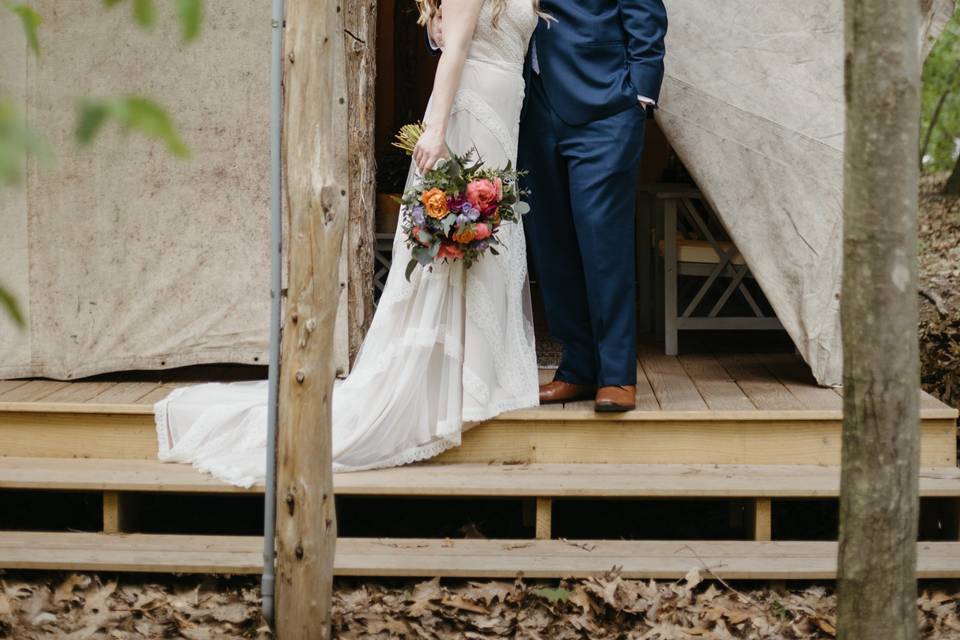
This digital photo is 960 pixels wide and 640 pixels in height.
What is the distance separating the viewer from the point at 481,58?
14.0 ft

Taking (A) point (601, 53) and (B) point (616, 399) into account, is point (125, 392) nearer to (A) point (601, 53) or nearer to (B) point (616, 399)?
(B) point (616, 399)

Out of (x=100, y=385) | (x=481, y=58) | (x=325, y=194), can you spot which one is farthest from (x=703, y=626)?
(x=100, y=385)

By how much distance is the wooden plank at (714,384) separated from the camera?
14.7 feet

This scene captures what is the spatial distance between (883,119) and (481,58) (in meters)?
2.02

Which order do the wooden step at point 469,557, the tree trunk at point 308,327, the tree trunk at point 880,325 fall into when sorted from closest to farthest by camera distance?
the tree trunk at point 880,325, the tree trunk at point 308,327, the wooden step at point 469,557

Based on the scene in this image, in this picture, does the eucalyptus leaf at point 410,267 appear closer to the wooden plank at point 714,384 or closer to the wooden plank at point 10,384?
the wooden plank at point 714,384

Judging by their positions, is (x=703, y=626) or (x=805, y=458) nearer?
(x=703, y=626)

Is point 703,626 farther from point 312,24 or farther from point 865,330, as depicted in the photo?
point 312,24

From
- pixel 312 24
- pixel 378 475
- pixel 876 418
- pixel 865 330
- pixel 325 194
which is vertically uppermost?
pixel 312 24

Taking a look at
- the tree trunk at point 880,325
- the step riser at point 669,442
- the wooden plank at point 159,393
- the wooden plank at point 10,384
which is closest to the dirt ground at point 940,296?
the step riser at point 669,442

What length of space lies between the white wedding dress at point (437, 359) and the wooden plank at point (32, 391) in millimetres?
564

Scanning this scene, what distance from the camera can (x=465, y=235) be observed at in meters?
4.14

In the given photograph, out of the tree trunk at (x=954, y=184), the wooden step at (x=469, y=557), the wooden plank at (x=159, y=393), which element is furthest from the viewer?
the tree trunk at (x=954, y=184)

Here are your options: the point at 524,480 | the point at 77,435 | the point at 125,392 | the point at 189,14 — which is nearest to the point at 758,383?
the point at 524,480
